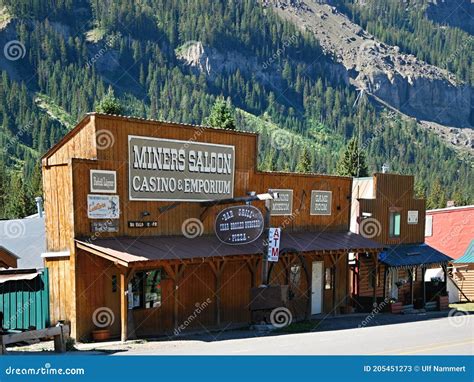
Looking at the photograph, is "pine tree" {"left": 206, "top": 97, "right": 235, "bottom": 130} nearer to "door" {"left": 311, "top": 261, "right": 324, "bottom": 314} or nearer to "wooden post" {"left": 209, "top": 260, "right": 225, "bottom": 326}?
"door" {"left": 311, "top": 261, "right": 324, "bottom": 314}

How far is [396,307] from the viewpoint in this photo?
29844mm

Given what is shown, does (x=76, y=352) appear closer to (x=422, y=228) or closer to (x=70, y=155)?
(x=70, y=155)

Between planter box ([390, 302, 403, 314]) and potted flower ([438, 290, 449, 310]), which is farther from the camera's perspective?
potted flower ([438, 290, 449, 310])

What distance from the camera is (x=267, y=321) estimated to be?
2264cm

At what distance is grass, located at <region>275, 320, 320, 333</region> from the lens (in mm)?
21938

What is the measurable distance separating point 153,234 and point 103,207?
2.25 metres

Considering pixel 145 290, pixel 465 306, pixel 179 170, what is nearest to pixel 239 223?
pixel 179 170

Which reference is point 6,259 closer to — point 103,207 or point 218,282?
point 103,207

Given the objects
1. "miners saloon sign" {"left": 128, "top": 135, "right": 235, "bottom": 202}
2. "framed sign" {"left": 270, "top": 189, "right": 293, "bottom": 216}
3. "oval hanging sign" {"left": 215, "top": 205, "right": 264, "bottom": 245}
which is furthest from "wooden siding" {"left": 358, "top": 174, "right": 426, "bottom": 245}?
"miners saloon sign" {"left": 128, "top": 135, "right": 235, "bottom": 202}

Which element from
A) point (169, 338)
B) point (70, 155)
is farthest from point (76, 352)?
point (70, 155)

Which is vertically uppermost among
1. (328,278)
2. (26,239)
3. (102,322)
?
(26,239)

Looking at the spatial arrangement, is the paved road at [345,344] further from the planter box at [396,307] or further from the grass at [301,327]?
the planter box at [396,307]

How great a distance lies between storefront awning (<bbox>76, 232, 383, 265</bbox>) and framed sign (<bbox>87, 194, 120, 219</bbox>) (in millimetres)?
767

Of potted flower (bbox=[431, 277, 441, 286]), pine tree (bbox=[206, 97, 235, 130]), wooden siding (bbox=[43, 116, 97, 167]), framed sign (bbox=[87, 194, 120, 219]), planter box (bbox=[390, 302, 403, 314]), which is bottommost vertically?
planter box (bbox=[390, 302, 403, 314])
